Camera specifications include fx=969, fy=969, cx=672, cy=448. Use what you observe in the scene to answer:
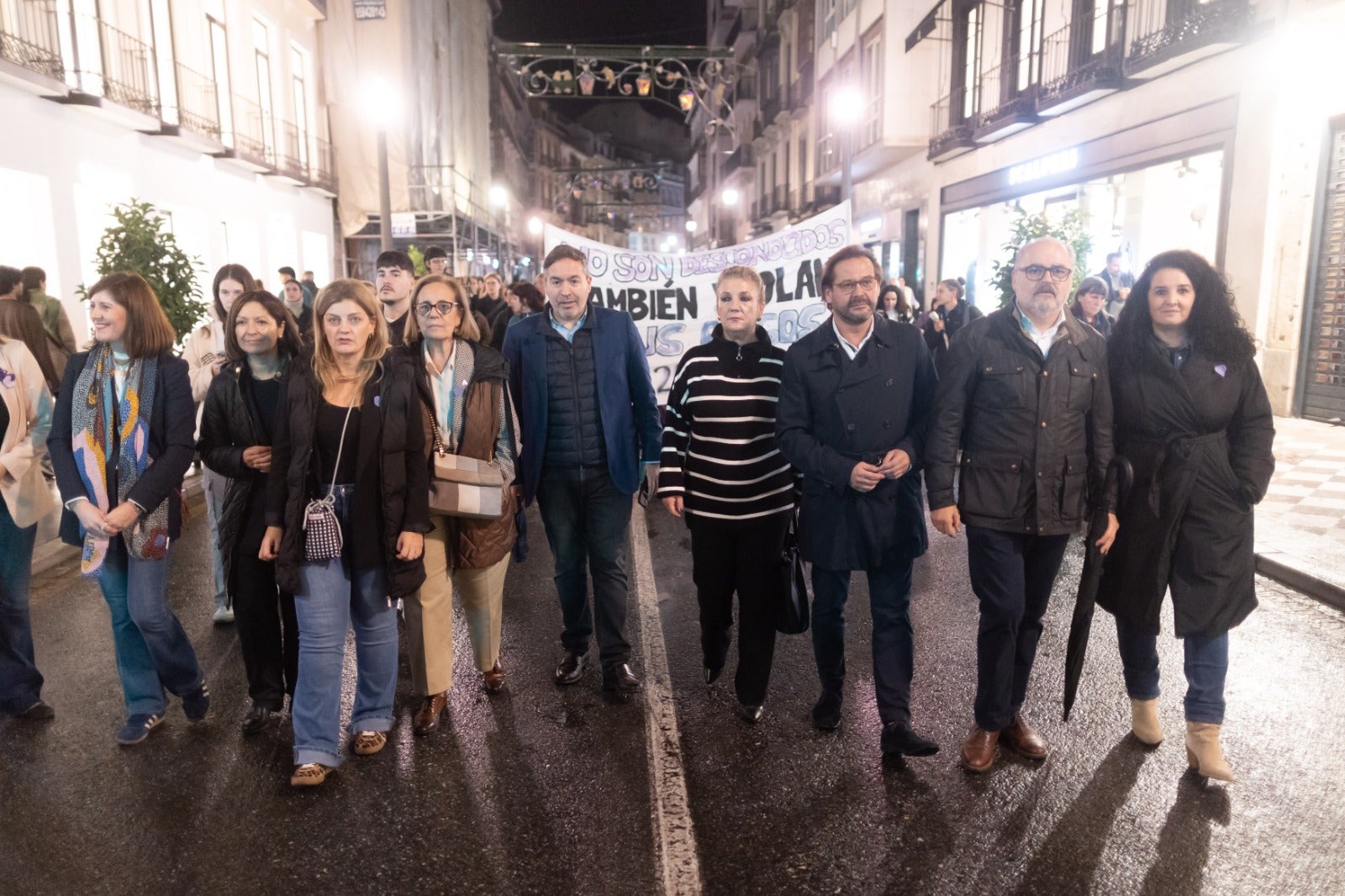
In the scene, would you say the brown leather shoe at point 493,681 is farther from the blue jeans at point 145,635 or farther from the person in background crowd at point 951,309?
the person in background crowd at point 951,309

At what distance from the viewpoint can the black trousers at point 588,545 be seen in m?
4.65

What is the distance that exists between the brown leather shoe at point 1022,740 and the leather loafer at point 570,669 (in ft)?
6.53

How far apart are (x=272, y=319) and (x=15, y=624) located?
5.99 feet

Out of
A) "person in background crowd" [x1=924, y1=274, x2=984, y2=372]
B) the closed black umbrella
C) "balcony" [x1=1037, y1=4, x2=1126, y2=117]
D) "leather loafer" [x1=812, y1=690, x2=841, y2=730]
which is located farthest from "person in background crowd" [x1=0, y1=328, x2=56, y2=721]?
"balcony" [x1=1037, y1=4, x2=1126, y2=117]

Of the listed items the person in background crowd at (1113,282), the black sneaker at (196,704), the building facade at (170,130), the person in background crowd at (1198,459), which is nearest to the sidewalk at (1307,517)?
the person in background crowd at (1113,282)

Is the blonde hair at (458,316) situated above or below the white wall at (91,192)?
below

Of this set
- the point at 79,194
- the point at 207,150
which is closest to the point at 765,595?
the point at 79,194

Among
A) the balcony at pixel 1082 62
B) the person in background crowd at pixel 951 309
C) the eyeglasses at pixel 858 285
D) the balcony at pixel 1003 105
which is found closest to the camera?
the eyeglasses at pixel 858 285

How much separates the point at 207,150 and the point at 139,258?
356 inches

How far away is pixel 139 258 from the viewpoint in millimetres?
10086

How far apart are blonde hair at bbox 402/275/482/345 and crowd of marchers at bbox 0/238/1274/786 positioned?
0.05 feet

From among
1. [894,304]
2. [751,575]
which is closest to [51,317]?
[751,575]

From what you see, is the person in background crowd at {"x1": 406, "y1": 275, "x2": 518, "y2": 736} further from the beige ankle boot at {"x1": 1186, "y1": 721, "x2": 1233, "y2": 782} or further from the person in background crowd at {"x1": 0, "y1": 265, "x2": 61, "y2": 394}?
the person in background crowd at {"x1": 0, "y1": 265, "x2": 61, "y2": 394}

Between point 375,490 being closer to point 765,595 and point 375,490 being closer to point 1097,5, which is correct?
point 765,595
